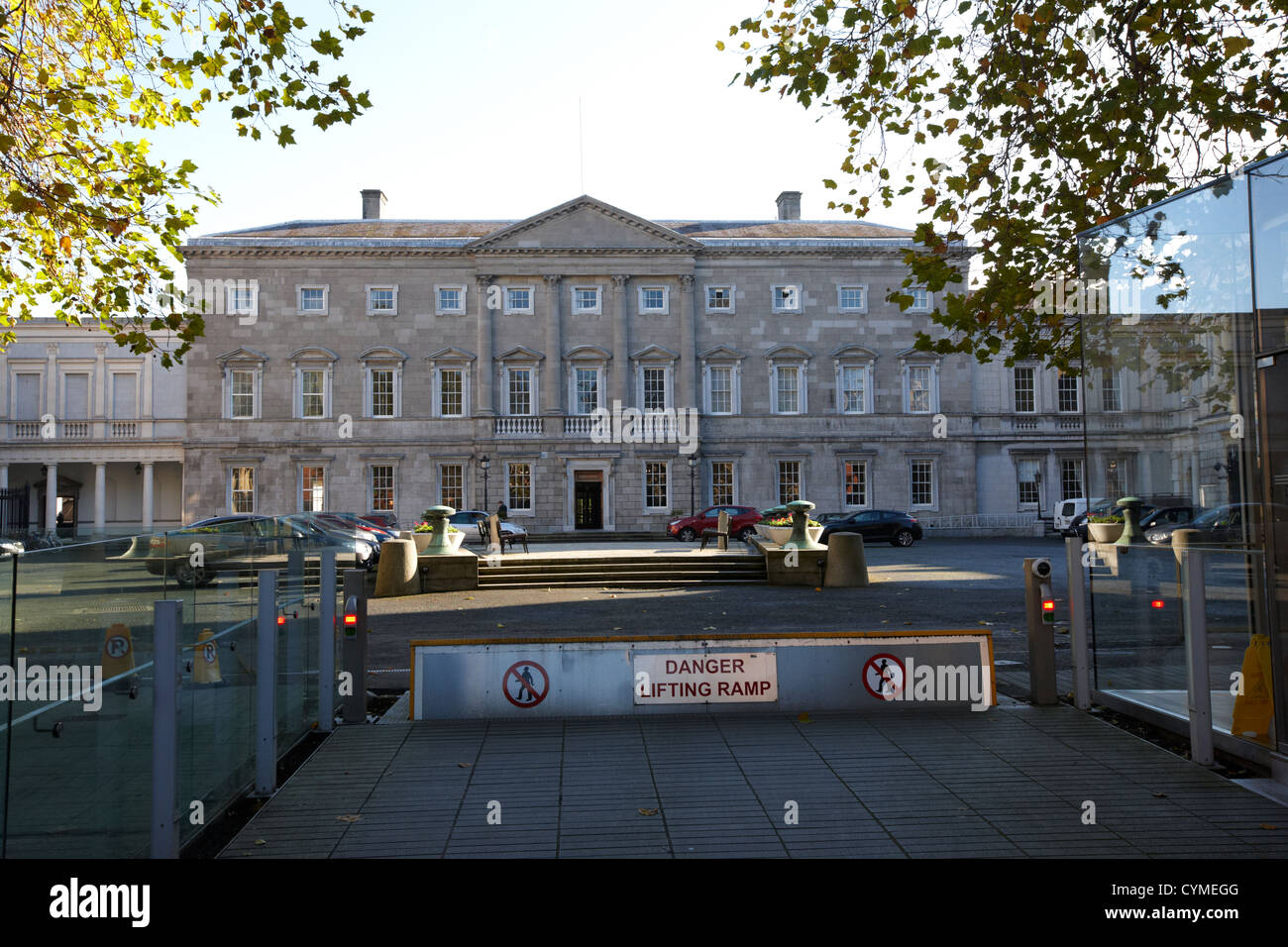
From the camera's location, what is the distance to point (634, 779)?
720 centimetres

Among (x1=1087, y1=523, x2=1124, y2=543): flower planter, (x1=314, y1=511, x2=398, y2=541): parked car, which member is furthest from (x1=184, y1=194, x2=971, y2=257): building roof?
(x1=1087, y1=523, x2=1124, y2=543): flower planter

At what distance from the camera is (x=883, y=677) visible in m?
9.34

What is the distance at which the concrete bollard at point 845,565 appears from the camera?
22719 millimetres

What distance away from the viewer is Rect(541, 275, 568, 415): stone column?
164 feet

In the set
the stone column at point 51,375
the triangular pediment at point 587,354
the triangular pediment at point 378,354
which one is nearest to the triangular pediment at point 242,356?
the triangular pediment at point 378,354

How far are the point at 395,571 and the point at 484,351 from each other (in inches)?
1164

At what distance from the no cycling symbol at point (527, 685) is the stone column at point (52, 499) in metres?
52.6

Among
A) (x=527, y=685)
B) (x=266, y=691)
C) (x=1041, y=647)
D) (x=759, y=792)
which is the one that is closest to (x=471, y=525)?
(x=527, y=685)

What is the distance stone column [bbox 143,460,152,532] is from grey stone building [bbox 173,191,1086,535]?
5434 mm

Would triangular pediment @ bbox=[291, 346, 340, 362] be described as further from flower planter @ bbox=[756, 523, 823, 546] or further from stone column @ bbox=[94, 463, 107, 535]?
flower planter @ bbox=[756, 523, 823, 546]
